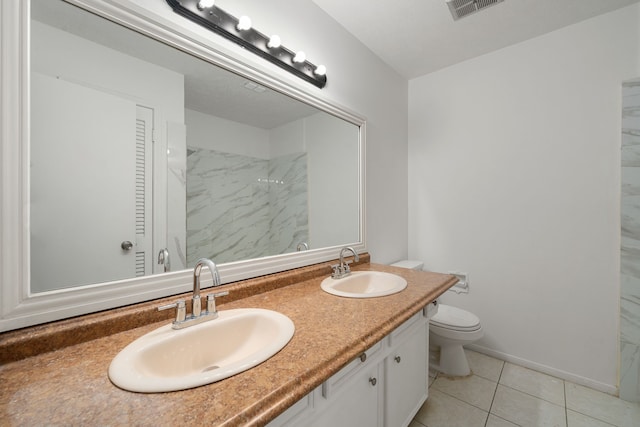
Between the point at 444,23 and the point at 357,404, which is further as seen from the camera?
the point at 444,23

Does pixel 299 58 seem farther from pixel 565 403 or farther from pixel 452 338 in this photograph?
pixel 565 403

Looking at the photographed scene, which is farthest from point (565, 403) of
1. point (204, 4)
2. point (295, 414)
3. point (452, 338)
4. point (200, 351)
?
point (204, 4)

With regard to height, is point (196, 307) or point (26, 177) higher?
point (26, 177)

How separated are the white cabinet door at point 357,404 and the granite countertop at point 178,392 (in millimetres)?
209

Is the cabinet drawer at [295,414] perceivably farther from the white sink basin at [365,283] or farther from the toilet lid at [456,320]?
the toilet lid at [456,320]

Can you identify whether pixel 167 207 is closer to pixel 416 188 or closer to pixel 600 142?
pixel 416 188

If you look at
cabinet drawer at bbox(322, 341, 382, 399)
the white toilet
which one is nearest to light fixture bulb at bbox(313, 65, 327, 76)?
cabinet drawer at bbox(322, 341, 382, 399)

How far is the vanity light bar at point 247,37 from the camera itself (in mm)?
992

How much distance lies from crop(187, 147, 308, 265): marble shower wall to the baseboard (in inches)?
73.1

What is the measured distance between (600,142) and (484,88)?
853 mm

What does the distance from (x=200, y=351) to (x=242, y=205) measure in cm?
61

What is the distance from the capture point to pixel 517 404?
5.09ft

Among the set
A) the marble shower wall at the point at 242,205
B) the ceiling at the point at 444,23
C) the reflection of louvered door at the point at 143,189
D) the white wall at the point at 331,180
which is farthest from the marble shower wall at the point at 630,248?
the reflection of louvered door at the point at 143,189

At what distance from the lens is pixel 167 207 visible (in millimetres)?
966
